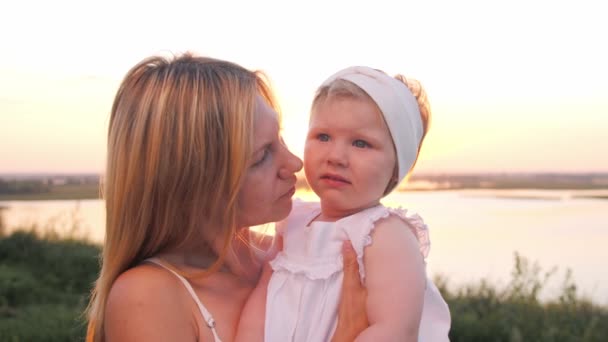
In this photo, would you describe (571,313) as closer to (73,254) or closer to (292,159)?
(292,159)

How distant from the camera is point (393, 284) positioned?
2.46 meters

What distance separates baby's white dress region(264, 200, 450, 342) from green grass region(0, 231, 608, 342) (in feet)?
9.30

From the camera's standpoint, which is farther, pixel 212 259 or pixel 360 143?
pixel 360 143

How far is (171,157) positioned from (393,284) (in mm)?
910

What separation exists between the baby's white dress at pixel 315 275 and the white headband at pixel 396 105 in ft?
0.86

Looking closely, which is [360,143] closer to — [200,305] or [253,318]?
[253,318]

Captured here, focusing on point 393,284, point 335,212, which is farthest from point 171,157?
point 393,284

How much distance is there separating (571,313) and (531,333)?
0.54 meters

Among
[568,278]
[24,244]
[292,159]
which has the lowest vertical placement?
[24,244]

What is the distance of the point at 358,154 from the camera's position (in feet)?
8.73

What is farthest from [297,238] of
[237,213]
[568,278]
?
[568,278]

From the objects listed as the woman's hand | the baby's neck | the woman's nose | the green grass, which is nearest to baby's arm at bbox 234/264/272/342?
the woman's hand

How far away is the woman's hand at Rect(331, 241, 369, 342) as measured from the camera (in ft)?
7.96

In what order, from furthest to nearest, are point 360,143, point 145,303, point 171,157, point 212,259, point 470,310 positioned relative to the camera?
point 470,310, point 360,143, point 212,259, point 171,157, point 145,303
